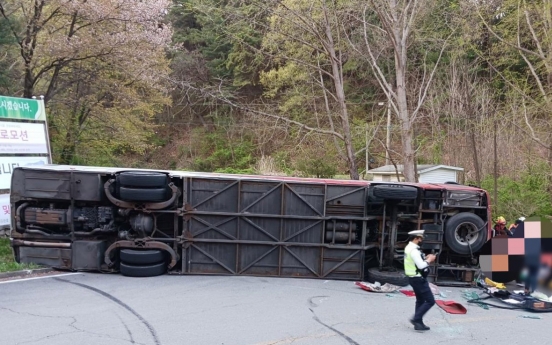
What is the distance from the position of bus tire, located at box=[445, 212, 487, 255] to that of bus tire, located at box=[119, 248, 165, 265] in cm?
633

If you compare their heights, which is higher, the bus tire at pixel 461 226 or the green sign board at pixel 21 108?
the green sign board at pixel 21 108

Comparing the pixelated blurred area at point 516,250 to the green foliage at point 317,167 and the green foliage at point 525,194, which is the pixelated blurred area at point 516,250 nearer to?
the green foliage at point 525,194

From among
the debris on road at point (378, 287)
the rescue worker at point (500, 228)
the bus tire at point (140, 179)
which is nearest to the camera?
the debris on road at point (378, 287)

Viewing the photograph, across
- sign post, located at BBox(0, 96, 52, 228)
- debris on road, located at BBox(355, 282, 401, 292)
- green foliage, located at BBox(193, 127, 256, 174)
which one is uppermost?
green foliage, located at BBox(193, 127, 256, 174)

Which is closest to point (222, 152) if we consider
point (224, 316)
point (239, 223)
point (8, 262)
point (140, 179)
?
point (239, 223)

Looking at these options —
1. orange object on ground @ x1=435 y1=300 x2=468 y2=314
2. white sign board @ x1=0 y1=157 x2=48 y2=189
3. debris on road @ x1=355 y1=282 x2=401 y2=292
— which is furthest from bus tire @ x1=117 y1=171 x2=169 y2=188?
orange object on ground @ x1=435 y1=300 x2=468 y2=314

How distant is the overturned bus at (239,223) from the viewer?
1010cm

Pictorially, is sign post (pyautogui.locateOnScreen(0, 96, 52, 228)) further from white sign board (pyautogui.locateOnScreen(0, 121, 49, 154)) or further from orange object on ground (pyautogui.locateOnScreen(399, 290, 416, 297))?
orange object on ground (pyautogui.locateOnScreen(399, 290, 416, 297))

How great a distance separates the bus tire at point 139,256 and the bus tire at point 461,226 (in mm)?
6327

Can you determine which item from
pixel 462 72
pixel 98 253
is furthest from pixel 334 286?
pixel 462 72

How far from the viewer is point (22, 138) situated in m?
12.5

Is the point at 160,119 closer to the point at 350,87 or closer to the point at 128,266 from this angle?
the point at 350,87

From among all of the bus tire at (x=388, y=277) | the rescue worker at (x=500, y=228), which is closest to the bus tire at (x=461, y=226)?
the rescue worker at (x=500, y=228)

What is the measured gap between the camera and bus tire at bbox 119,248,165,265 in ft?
32.2
